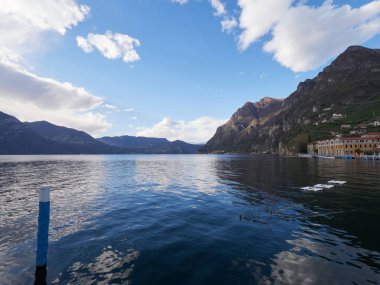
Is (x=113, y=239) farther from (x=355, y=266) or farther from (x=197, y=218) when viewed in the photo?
(x=355, y=266)

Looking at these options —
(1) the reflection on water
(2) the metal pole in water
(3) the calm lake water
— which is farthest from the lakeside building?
(2) the metal pole in water

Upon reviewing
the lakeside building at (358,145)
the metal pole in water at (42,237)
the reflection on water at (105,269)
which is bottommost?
the reflection on water at (105,269)

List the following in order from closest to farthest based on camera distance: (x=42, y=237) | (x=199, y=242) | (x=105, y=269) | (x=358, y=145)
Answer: (x=42, y=237), (x=105, y=269), (x=199, y=242), (x=358, y=145)

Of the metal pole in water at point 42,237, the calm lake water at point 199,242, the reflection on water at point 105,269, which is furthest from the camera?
the calm lake water at point 199,242

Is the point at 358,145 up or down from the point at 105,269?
up

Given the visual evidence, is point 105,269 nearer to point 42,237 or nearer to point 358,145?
point 42,237

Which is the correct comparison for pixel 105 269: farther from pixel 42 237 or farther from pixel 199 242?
pixel 199 242

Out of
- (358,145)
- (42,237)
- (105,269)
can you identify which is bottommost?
(105,269)

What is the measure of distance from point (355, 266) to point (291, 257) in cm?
359

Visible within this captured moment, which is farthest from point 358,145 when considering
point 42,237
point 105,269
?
point 42,237

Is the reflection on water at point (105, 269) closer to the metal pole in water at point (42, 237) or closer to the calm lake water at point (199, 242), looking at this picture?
the calm lake water at point (199, 242)

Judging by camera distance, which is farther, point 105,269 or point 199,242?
point 199,242

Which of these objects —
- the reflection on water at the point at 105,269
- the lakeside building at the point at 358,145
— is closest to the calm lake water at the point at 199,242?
the reflection on water at the point at 105,269

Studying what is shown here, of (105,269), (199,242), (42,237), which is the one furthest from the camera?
(199,242)
